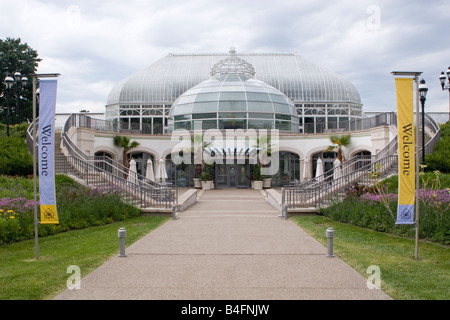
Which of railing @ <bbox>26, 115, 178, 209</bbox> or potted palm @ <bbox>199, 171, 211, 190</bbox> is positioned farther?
potted palm @ <bbox>199, 171, 211, 190</bbox>

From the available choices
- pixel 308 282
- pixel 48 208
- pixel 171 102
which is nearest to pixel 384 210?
pixel 308 282

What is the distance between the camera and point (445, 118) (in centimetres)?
3356

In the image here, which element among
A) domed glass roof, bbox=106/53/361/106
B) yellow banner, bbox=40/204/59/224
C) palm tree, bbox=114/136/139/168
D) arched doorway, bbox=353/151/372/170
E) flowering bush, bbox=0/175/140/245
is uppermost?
domed glass roof, bbox=106/53/361/106

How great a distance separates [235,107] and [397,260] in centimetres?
2642

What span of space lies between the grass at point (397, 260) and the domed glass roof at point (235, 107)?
2134cm

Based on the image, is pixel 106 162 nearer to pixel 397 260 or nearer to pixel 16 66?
pixel 397 260

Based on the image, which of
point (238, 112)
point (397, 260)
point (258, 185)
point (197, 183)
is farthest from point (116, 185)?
point (238, 112)

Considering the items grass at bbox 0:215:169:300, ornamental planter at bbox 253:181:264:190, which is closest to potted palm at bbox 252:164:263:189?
ornamental planter at bbox 253:181:264:190

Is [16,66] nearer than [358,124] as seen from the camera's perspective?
No

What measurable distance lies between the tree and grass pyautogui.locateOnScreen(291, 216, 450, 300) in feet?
119

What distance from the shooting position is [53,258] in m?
8.70

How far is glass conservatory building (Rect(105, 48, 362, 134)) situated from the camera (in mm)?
33812

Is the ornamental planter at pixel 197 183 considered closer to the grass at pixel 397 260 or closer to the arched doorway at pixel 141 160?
the arched doorway at pixel 141 160

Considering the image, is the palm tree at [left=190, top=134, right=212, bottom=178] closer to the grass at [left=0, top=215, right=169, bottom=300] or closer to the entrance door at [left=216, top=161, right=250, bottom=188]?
the entrance door at [left=216, top=161, right=250, bottom=188]
